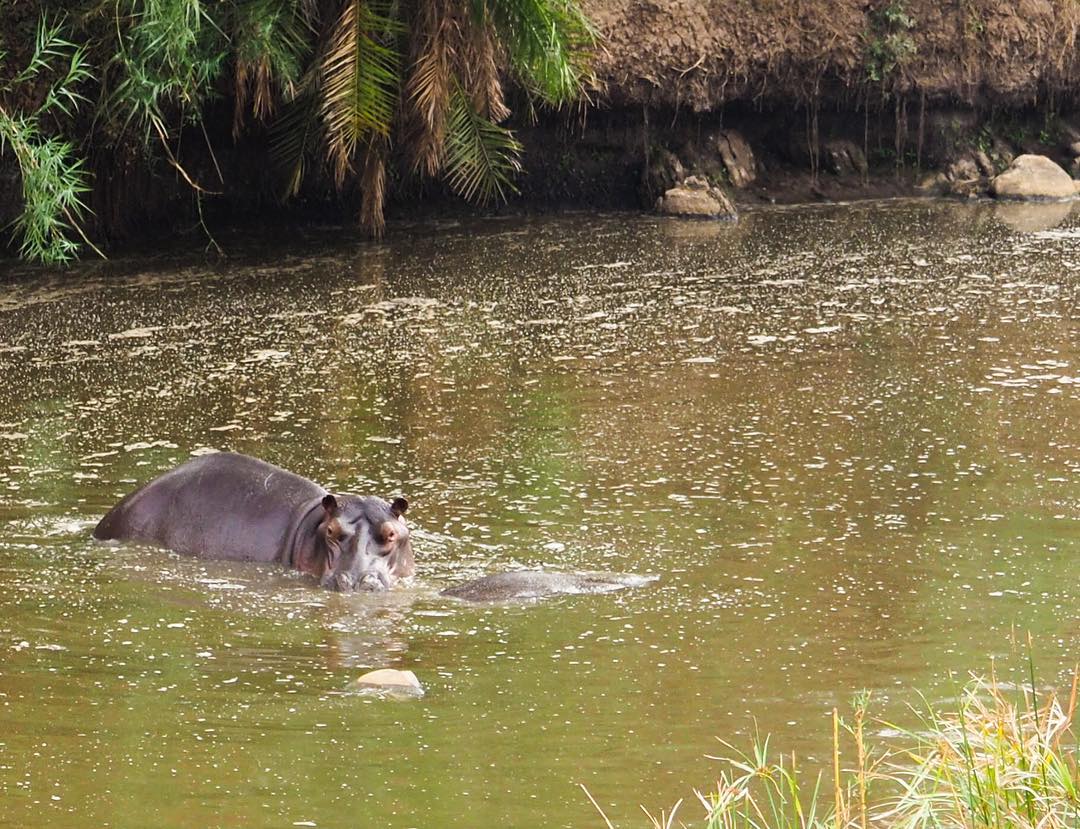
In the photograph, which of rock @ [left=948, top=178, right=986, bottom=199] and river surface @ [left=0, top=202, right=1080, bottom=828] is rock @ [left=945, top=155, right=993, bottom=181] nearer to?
rock @ [left=948, top=178, right=986, bottom=199]

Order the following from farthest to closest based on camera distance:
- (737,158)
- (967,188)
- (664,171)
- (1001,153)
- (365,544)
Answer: (1001,153) → (967,188) → (737,158) → (664,171) → (365,544)

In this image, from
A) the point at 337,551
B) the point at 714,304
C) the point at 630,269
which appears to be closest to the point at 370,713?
the point at 337,551

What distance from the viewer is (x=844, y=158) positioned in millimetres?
16859

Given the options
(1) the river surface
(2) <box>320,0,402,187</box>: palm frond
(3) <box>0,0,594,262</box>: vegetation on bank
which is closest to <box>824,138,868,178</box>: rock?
(1) the river surface

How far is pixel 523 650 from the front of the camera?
5117 millimetres

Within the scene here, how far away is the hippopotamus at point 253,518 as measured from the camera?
585cm

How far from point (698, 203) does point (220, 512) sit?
31.2 ft

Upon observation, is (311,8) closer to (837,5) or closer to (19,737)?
(837,5)

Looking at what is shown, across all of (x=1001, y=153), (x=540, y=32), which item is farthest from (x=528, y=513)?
(x=1001, y=153)

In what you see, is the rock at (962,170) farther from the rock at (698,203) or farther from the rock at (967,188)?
the rock at (698,203)

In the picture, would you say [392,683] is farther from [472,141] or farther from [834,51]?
[834,51]

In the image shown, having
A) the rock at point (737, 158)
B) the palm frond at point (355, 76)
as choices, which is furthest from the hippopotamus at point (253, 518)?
the rock at point (737, 158)

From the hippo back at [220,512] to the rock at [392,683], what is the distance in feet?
4.74

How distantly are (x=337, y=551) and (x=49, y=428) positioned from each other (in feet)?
8.45
